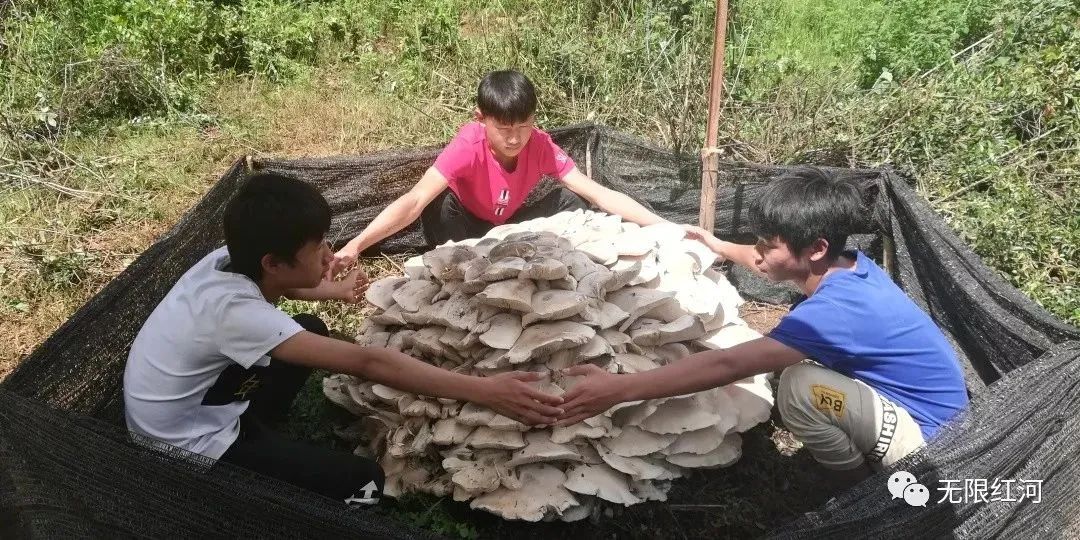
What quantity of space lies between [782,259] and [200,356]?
2.09 meters

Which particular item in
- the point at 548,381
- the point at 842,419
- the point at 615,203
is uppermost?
the point at 615,203

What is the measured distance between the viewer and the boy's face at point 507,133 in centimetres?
360

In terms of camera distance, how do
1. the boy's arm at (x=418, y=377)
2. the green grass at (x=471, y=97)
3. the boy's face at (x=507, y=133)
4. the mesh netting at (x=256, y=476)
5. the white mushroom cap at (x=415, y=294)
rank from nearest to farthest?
the mesh netting at (x=256, y=476) → the boy's arm at (x=418, y=377) → the white mushroom cap at (x=415, y=294) → the boy's face at (x=507, y=133) → the green grass at (x=471, y=97)

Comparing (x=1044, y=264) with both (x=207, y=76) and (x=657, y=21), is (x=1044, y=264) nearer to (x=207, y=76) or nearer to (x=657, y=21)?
(x=657, y=21)

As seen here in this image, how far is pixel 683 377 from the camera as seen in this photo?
8.00ft

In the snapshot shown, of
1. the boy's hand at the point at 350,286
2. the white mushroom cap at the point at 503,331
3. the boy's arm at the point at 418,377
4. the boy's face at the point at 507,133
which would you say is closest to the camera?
the boy's arm at the point at 418,377

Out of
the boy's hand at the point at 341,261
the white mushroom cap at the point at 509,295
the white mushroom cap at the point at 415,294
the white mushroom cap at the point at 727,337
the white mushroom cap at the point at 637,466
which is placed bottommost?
the white mushroom cap at the point at 637,466

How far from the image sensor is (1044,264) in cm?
374

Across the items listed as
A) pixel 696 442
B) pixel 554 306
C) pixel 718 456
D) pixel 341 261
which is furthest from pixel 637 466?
pixel 341 261

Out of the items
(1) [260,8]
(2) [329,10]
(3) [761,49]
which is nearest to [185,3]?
(1) [260,8]

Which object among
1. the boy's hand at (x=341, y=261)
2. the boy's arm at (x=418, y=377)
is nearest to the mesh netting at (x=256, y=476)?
the boy's arm at (x=418, y=377)

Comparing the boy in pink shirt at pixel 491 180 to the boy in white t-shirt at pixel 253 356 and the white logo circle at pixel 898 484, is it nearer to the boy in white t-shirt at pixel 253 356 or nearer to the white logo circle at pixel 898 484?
the boy in white t-shirt at pixel 253 356

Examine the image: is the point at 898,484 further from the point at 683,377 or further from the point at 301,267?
the point at 301,267

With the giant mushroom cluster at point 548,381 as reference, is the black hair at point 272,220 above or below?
above
